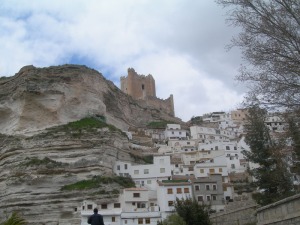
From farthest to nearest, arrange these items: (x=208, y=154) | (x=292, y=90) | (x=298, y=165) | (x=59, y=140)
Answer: (x=208, y=154)
(x=59, y=140)
(x=298, y=165)
(x=292, y=90)

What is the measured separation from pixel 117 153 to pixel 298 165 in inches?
1610

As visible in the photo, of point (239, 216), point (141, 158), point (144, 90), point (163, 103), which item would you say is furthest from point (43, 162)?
point (163, 103)

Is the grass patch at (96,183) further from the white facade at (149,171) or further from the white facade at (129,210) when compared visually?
the white facade at (149,171)

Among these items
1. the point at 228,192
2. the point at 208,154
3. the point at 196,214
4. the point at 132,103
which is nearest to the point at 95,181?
the point at 228,192

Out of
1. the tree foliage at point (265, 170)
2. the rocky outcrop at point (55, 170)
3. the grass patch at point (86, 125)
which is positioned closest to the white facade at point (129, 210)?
the rocky outcrop at point (55, 170)

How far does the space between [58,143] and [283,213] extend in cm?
4673

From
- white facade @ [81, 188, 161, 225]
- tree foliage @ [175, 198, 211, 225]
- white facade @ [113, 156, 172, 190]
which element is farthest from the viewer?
white facade @ [113, 156, 172, 190]

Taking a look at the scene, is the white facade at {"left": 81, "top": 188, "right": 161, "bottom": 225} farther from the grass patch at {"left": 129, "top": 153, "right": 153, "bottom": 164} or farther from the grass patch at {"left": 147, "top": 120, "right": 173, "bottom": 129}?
the grass patch at {"left": 147, "top": 120, "right": 173, "bottom": 129}

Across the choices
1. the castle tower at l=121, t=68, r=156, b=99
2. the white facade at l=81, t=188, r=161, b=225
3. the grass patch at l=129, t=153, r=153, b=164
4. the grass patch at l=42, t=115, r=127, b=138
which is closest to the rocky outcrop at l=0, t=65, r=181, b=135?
the grass patch at l=42, t=115, r=127, b=138

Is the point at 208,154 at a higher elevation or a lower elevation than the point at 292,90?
higher

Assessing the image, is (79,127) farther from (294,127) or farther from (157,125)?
(294,127)

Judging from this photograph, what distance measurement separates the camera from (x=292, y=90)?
38.9ft

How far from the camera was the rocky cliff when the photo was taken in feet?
150

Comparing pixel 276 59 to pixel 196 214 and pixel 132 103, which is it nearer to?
pixel 196 214
